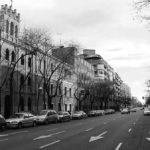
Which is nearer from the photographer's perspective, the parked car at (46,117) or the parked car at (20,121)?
the parked car at (20,121)

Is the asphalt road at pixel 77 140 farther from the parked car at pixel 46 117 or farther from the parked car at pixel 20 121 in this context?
the parked car at pixel 46 117

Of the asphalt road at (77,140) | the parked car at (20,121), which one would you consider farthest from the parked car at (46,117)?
the asphalt road at (77,140)

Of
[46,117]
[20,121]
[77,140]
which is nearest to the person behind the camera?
[77,140]

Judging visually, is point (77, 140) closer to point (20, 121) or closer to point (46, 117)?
point (20, 121)

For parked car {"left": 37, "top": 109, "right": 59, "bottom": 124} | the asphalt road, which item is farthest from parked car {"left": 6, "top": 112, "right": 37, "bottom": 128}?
the asphalt road

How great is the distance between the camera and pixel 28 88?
4797cm

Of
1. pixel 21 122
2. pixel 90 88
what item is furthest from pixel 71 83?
pixel 21 122

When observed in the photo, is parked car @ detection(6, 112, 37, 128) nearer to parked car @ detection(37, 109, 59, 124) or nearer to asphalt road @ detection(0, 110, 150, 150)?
parked car @ detection(37, 109, 59, 124)

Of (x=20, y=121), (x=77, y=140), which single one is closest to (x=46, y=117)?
(x=20, y=121)

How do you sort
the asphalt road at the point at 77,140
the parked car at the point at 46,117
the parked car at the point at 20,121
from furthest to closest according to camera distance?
the parked car at the point at 46,117 < the parked car at the point at 20,121 < the asphalt road at the point at 77,140

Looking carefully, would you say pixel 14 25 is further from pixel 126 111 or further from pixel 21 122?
pixel 126 111

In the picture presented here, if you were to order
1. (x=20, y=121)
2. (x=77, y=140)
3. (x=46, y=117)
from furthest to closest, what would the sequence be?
(x=46, y=117) < (x=20, y=121) < (x=77, y=140)

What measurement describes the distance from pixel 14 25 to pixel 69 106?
30995 mm

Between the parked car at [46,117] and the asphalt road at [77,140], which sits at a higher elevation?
the parked car at [46,117]
